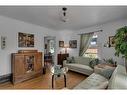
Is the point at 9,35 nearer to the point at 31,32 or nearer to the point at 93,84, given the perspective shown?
the point at 31,32

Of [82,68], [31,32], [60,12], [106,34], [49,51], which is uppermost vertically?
[60,12]

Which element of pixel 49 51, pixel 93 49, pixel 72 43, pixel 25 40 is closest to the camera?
pixel 25 40

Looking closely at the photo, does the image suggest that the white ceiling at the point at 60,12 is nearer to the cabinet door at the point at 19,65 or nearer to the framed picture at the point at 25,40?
the framed picture at the point at 25,40

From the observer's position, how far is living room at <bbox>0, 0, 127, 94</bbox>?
3416mm

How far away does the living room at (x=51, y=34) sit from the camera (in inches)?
134

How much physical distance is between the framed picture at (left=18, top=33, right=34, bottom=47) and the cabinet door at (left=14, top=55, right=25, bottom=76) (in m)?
0.67

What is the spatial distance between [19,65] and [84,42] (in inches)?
129

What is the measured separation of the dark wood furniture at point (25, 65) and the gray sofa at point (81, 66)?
1401 millimetres

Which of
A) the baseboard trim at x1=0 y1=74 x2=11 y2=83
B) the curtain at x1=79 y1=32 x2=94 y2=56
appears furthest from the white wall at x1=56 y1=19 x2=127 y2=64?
the baseboard trim at x1=0 y1=74 x2=11 y2=83

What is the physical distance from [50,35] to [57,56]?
1239 millimetres

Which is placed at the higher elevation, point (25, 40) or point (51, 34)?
point (51, 34)

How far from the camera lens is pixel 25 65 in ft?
14.1

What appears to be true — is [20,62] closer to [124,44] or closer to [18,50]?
[18,50]

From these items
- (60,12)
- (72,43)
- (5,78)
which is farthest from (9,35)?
(72,43)
